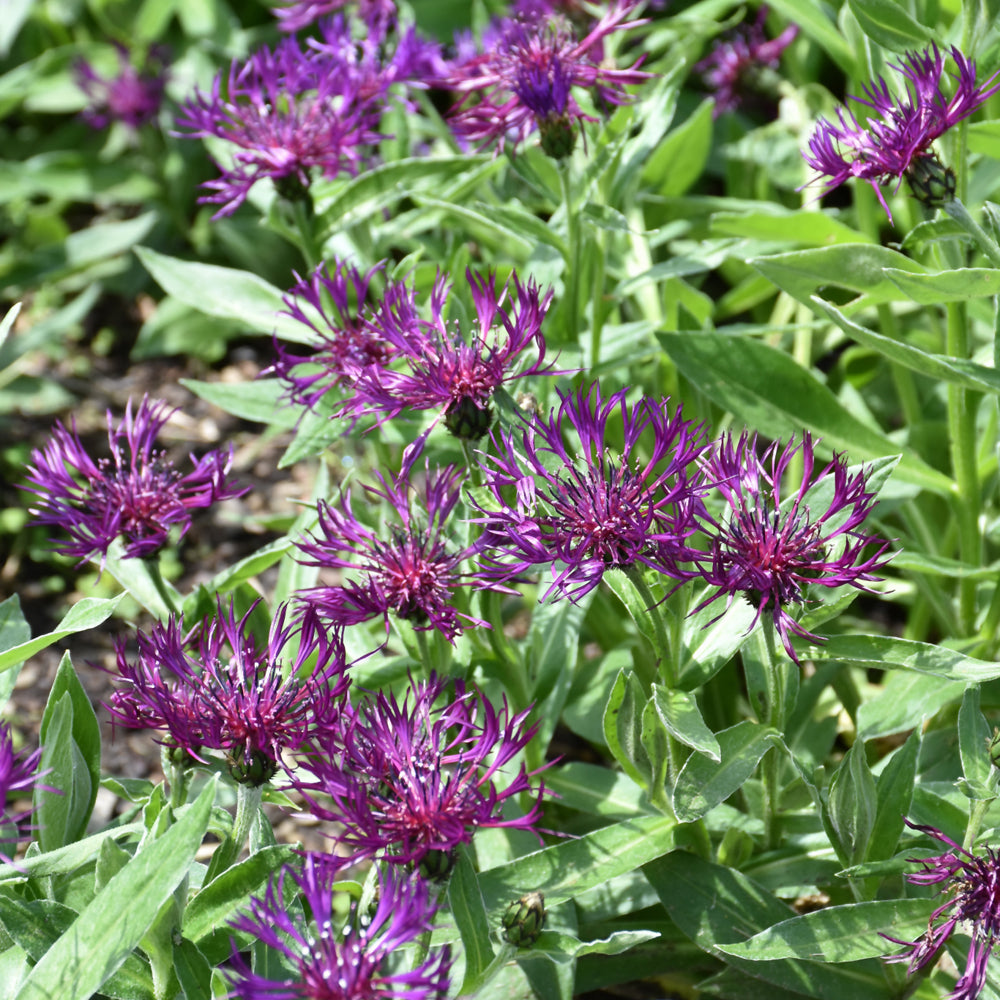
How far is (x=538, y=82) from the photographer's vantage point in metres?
2.05

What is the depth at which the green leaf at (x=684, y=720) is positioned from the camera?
4.88ft

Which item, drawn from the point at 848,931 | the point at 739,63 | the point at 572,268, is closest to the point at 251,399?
the point at 572,268

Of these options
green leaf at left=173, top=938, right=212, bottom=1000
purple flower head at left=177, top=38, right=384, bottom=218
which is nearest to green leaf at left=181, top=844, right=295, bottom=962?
green leaf at left=173, top=938, right=212, bottom=1000

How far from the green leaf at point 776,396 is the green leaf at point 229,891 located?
1.12 meters

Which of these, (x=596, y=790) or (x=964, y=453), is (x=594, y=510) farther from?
(x=964, y=453)

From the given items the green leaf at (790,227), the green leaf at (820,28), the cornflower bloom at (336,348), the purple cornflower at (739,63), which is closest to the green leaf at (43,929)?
the cornflower bloom at (336,348)

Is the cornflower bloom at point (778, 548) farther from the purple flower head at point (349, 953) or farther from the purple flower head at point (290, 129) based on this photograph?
the purple flower head at point (290, 129)

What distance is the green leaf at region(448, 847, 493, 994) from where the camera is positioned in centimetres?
151

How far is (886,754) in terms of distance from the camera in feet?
8.30

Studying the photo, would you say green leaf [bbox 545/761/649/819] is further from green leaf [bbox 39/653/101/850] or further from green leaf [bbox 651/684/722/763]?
green leaf [bbox 39/653/101/850]

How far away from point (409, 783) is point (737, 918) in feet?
2.26

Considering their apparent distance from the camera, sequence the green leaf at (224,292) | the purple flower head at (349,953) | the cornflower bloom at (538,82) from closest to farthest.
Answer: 1. the purple flower head at (349,953)
2. the cornflower bloom at (538,82)
3. the green leaf at (224,292)

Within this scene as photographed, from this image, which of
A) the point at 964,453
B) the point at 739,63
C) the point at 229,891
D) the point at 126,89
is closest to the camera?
the point at 229,891

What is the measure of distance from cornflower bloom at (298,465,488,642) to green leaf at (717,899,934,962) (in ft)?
1.99
